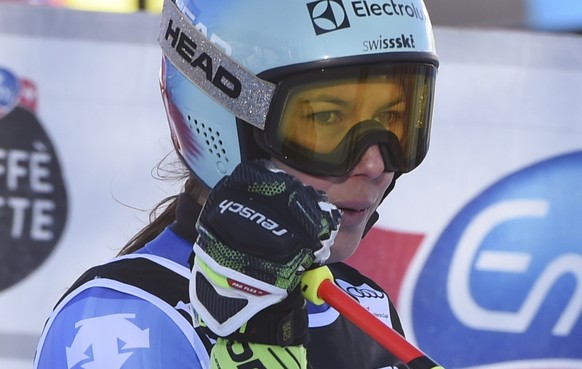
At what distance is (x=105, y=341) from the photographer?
1310mm

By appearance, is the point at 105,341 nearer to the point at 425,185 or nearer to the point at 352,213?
the point at 352,213

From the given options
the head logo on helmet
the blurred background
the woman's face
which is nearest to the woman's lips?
the woman's face

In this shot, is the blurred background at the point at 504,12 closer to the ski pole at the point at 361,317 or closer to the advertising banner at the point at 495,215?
the advertising banner at the point at 495,215

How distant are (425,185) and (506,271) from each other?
33 centimetres

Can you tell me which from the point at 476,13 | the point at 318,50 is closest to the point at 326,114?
the point at 318,50

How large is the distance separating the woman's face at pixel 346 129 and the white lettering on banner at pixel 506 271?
166 cm

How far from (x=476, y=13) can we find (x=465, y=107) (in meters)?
1.02

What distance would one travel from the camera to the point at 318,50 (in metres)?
1.43

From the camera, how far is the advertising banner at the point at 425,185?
3.09 m

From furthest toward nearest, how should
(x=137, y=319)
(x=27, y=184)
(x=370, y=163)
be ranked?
(x=27, y=184)
(x=370, y=163)
(x=137, y=319)

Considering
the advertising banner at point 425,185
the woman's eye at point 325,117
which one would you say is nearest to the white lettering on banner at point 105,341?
the woman's eye at point 325,117

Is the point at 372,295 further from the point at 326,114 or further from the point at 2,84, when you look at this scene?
the point at 2,84

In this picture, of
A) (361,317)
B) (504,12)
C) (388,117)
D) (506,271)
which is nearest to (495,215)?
(506,271)

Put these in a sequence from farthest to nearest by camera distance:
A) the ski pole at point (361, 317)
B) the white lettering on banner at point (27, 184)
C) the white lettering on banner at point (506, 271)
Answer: the white lettering on banner at point (27, 184) → the white lettering on banner at point (506, 271) → the ski pole at point (361, 317)
